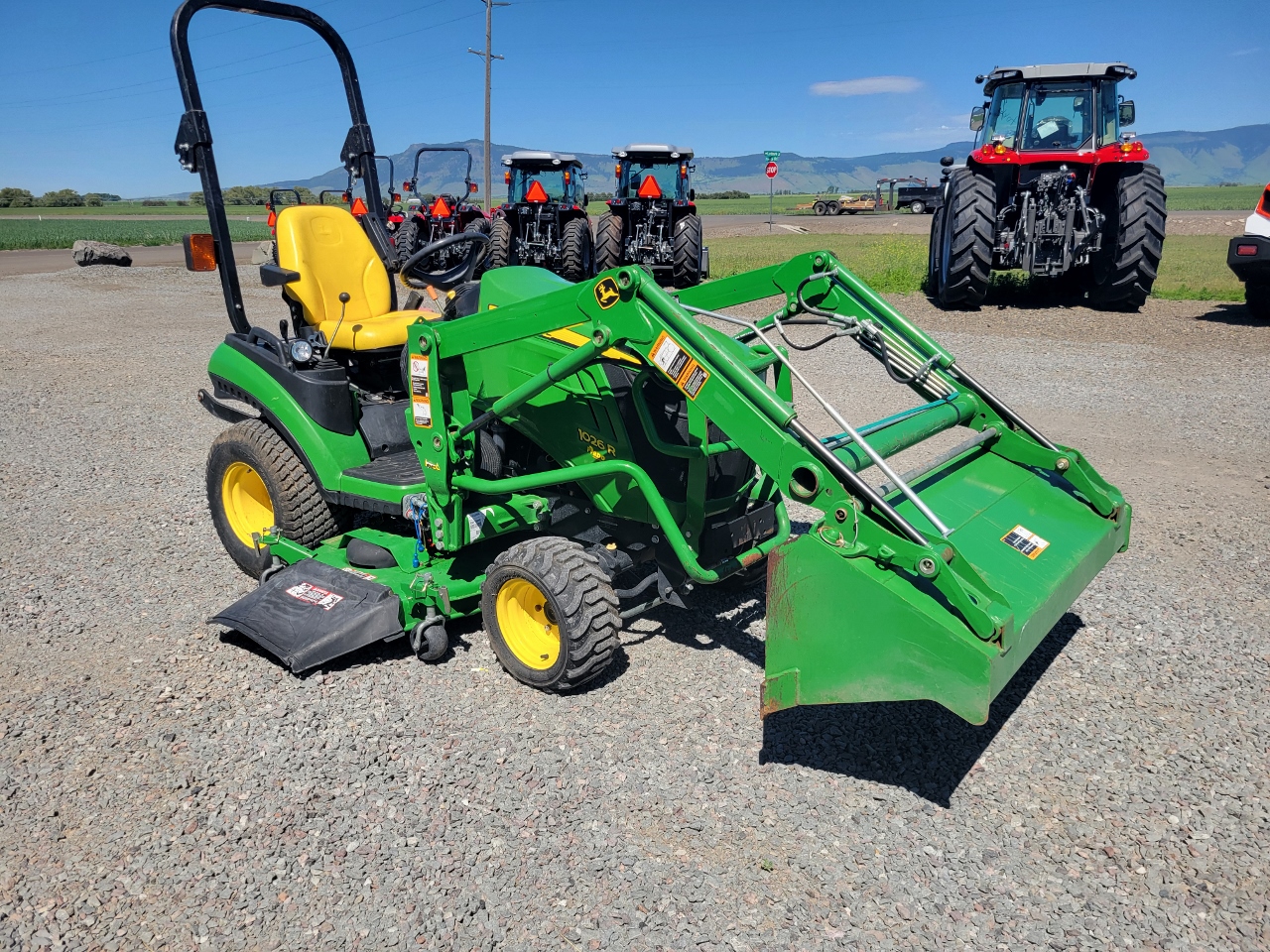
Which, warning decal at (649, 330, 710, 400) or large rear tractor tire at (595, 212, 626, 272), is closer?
warning decal at (649, 330, 710, 400)

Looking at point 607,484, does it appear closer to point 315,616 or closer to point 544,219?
point 315,616

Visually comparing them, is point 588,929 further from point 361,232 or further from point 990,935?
point 361,232

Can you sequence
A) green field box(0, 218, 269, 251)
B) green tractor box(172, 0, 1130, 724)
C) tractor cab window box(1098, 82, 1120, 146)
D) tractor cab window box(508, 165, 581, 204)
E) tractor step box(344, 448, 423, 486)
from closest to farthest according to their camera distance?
green tractor box(172, 0, 1130, 724) < tractor step box(344, 448, 423, 486) < tractor cab window box(1098, 82, 1120, 146) < tractor cab window box(508, 165, 581, 204) < green field box(0, 218, 269, 251)

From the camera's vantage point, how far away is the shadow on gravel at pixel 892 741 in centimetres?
311

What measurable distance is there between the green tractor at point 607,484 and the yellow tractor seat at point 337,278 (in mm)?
19

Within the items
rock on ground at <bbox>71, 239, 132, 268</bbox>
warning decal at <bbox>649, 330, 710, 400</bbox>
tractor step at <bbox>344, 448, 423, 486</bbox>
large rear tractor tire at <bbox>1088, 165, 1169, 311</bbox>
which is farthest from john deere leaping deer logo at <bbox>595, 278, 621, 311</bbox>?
rock on ground at <bbox>71, 239, 132, 268</bbox>

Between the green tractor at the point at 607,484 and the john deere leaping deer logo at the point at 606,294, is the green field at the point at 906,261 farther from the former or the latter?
the john deere leaping deer logo at the point at 606,294

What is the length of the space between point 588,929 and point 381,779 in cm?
97

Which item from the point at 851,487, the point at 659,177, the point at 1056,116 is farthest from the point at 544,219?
the point at 851,487

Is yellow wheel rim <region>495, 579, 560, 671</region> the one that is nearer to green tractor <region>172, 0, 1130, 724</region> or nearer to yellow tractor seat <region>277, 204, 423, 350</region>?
green tractor <region>172, 0, 1130, 724</region>

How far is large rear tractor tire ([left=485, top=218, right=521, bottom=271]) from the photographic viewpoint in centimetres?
1692

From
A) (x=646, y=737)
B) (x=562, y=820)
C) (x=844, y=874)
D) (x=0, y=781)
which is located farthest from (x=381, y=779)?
(x=844, y=874)

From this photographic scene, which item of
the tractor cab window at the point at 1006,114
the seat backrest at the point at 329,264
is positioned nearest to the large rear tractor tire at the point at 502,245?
the tractor cab window at the point at 1006,114

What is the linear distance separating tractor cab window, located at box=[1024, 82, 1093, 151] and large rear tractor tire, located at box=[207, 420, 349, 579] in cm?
1126
